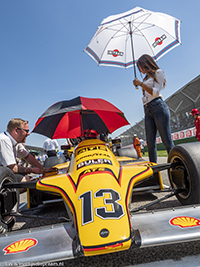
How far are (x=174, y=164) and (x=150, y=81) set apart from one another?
1262 millimetres

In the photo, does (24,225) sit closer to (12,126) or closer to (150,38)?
(12,126)

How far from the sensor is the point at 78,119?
5.23 m

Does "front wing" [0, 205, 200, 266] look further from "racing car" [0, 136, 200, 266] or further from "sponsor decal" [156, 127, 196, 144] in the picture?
"sponsor decal" [156, 127, 196, 144]

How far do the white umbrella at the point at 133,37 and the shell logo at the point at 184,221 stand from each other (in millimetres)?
3121

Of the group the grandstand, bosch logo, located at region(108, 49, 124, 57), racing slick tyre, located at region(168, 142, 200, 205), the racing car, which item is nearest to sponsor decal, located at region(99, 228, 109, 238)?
the racing car

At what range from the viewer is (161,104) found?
8.61 ft

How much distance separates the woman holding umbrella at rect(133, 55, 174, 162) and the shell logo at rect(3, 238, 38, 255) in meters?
1.99

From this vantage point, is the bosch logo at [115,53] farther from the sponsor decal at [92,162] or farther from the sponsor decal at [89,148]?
the sponsor decal at [92,162]

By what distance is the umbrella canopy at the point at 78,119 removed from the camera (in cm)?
322

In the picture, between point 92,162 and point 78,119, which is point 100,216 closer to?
point 92,162

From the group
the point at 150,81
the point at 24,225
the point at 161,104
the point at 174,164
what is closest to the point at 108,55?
the point at 150,81

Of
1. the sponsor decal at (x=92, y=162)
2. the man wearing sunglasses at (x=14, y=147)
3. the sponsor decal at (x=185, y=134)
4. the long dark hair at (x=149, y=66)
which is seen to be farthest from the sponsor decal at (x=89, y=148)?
the sponsor decal at (x=185, y=134)

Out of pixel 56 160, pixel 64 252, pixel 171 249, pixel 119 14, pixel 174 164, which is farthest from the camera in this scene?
pixel 56 160

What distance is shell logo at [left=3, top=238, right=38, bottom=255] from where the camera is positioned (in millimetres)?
1057
